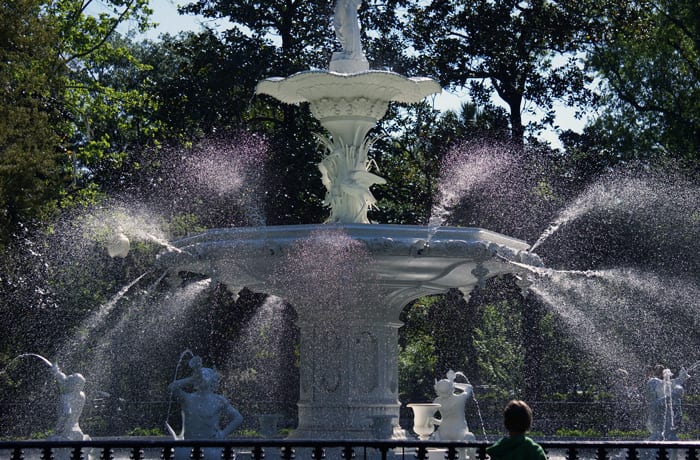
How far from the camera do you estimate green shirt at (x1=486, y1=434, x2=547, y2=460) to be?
18.3 feet

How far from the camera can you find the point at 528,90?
2616 cm

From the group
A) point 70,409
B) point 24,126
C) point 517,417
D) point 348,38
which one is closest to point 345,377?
point 70,409

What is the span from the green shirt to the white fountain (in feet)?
18.0

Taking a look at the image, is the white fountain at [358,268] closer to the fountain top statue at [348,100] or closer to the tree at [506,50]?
the fountain top statue at [348,100]

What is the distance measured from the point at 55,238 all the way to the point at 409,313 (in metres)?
8.17

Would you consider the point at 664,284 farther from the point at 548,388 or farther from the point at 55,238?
the point at 55,238

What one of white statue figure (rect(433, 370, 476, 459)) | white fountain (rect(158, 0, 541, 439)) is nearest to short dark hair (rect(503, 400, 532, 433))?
white fountain (rect(158, 0, 541, 439))

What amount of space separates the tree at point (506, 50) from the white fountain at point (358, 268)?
1258 centimetres

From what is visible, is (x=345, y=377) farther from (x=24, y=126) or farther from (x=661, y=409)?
(x=24, y=126)

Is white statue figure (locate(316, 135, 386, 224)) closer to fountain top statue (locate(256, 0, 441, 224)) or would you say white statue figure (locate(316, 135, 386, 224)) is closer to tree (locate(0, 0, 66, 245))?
fountain top statue (locate(256, 0, 441, 224))

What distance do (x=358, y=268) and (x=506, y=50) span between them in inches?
608

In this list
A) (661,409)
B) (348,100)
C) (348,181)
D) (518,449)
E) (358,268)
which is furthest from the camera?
(661,409)

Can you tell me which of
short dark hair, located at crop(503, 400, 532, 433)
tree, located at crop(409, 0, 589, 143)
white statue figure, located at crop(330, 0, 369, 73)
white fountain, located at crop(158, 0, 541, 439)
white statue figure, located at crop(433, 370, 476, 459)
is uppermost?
tree, located at crop(409, 0, 589, 143)

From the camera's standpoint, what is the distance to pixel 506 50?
2597 cm
